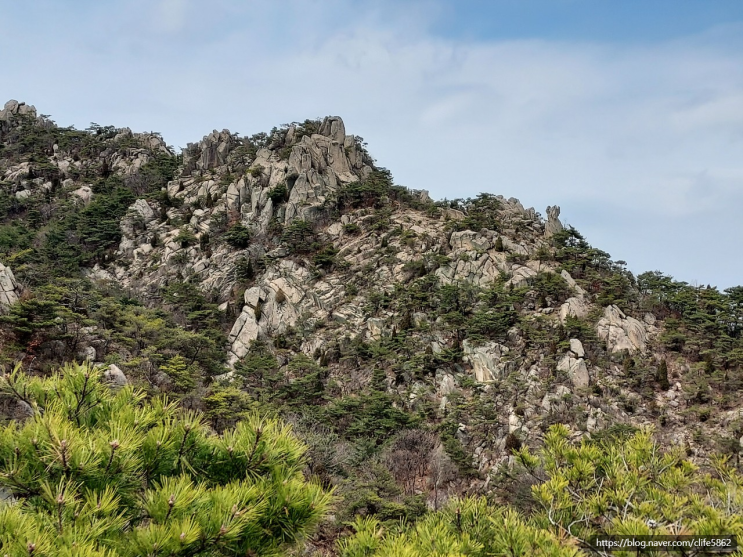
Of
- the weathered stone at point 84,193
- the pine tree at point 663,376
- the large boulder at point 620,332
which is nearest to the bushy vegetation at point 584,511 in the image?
the pine tree at point 663,376

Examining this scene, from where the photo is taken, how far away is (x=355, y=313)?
28.0m

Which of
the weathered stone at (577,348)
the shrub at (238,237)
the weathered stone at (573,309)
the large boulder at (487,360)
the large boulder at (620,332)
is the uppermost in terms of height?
the shrub at (238,237)

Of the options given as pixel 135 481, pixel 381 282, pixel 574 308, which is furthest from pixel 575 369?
pixel 135 481

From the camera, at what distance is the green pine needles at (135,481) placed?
2273 millimetres

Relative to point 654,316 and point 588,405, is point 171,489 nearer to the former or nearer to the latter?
point 588,405

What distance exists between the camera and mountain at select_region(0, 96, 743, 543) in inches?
701

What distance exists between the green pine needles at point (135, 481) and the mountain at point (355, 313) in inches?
351

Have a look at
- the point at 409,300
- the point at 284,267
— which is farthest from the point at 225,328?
the point at 409,300

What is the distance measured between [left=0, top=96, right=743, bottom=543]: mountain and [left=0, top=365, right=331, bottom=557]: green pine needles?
8909mm

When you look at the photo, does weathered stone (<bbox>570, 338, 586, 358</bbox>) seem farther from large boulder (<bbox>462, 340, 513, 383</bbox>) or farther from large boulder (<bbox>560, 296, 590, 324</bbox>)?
large boulder (<bbox>462, 340, 513, 383</bbox>)

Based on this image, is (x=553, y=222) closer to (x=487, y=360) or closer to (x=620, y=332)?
(x=620, y=332)

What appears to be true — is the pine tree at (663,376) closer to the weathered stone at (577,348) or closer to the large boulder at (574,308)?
the weathered stone at (577,348)

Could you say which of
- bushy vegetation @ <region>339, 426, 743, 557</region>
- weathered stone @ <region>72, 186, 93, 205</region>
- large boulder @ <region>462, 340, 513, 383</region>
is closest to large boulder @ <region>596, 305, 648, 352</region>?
large boulder @ <region>462, 340, 513, 383</region>

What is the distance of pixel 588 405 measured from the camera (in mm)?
19578
